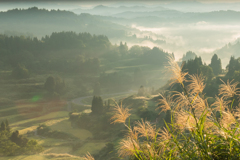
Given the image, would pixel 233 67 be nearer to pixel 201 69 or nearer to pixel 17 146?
pixel 201 69

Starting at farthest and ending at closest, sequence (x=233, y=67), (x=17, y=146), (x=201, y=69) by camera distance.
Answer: (x=201, y=69) → (x=233, y=67) → (x=17, y=146)

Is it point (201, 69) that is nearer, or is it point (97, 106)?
point (97, 106)

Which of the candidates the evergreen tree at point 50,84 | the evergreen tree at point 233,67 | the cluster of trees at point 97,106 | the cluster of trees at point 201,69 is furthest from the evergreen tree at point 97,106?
the evergreen tree at point 50,84

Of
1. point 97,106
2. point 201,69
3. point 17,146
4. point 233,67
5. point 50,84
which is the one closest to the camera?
point 17,146

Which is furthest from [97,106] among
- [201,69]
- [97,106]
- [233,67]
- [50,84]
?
[50,84]

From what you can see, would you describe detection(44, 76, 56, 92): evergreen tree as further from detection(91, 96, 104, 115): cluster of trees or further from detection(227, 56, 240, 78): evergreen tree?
detection(227, 56, 240, 78): evergreen tree

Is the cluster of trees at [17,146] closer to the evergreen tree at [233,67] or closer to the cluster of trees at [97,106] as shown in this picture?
the cluster of trees at [97,106]

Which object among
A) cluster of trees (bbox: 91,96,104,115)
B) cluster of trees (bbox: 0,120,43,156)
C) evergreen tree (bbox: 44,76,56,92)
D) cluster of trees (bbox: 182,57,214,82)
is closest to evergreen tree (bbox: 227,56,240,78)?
cluster of trees (bbox: 182,57,214,82)

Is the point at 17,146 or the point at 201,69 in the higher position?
the point at 201,69

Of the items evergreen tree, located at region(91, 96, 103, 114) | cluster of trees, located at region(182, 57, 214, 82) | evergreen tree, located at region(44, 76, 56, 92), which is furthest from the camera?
evergreen tree, located at region(44, 76, 56, 92)

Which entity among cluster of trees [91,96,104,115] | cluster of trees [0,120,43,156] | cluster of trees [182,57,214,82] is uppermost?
cluster of trees [182,57,214,82]

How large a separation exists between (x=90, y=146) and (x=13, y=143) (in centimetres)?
2559

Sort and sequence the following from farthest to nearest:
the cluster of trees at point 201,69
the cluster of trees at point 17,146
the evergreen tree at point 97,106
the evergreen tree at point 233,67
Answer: the cluster of trees at point 201,69 → the evergreen tree at point 97,106 → the evergreen tree at point 233,67 → the cluster of trees at point 17,146

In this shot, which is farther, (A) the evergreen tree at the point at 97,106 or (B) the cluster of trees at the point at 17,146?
(A) the evergreen tree at the point at 97,106
